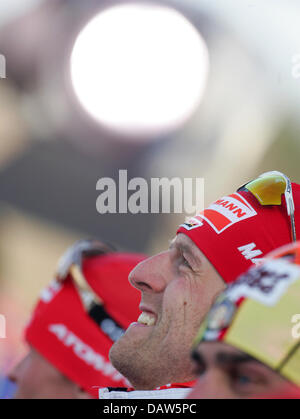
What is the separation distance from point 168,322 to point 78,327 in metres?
1.42

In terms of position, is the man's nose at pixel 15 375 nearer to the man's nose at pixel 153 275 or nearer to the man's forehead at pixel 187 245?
the man's nose at pixel 153 275

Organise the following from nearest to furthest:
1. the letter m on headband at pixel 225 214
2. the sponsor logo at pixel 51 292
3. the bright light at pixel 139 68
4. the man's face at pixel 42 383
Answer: the letter m on headband at pixel 225 214, the man's face at pixel 42 383, the sponsor logo at pixel 51 292, the bright light at pixel 139 68

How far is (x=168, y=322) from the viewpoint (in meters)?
2.48

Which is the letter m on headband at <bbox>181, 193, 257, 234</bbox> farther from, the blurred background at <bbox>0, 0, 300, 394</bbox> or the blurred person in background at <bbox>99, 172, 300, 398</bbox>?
the blurred background at <bbox>0, 0, 300, 394</bbox>

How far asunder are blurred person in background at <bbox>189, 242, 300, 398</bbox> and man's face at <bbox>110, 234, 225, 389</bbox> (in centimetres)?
81

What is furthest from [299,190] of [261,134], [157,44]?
[157,44]

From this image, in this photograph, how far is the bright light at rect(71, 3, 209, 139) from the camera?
34.3ft

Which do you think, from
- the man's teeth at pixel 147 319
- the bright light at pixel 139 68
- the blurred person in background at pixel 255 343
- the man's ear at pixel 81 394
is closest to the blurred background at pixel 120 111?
the bright light at pixel 139 68

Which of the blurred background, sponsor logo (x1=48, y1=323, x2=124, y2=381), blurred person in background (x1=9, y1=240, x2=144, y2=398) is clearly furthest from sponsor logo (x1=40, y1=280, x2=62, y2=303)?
the blurred background

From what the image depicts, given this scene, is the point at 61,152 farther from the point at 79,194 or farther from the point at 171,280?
the point at 171,280

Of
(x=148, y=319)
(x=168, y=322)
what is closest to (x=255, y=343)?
(x=168, y=322)

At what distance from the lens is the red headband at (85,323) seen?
367cm

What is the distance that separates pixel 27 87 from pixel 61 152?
1.31 metres

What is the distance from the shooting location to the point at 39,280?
9.33 m
